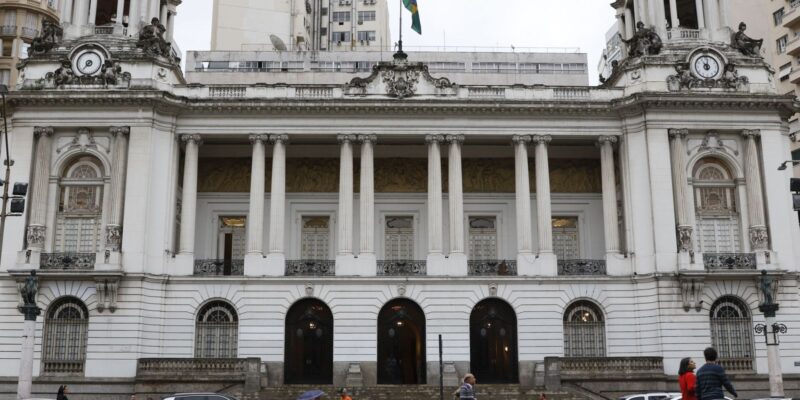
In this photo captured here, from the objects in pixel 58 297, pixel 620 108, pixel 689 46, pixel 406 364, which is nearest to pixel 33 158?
pixel 58 297

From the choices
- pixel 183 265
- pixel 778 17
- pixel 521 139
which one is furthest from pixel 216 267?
pixel 778 17

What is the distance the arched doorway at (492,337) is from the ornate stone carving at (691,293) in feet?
22.8

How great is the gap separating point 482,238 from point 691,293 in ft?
31.9

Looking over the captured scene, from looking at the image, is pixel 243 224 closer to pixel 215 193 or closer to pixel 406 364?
pixel 215 193

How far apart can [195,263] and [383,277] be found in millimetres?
8142

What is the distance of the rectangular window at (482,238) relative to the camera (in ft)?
129

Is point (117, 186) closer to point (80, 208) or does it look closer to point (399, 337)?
point (80, 208)

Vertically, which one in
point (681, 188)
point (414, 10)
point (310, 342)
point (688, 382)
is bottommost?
point (688, 382)

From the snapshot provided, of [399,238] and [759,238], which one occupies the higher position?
[399,238]

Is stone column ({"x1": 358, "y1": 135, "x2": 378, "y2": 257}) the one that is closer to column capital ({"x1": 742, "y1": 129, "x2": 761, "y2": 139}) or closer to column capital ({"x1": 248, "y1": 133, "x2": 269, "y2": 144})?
column capital ({"x1": 248, "y1": 133, "x2": 269, "y2": 144})

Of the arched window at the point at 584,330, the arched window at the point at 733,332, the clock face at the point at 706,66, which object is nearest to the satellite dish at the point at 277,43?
the clock face at the point at 706,66

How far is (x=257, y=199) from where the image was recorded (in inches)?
1431

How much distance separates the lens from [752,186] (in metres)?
35.8

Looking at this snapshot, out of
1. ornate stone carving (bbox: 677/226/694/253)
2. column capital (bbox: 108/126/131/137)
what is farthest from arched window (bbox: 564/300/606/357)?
column capital (bbox: 108/126/131/137)
